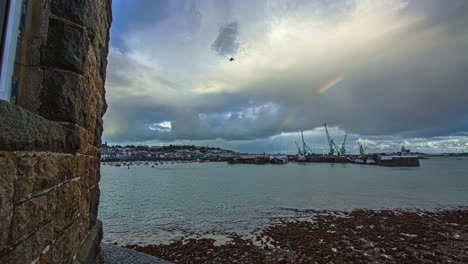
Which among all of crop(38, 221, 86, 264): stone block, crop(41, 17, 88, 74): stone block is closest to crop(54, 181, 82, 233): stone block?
crop(38, 221, 86, 264): stone block

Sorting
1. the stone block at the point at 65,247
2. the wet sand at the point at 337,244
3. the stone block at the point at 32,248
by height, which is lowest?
the wet sand at the point at 337,244

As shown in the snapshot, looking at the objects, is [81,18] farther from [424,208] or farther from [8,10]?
[424,208]

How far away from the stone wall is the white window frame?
7.0 inches

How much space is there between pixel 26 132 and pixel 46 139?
0.37 m

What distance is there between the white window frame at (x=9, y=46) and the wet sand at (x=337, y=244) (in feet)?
25.5

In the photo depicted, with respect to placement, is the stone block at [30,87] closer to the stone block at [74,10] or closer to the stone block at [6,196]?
the stone block at [74,10]

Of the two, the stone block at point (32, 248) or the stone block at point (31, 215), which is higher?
the stone block at point (31, 215)

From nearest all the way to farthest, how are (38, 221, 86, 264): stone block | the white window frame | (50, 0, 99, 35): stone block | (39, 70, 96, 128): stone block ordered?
the white window frame → (38, 221, 86, 264): stone block → (39, 70, 96, 128): stone block → (50, 0, 99, 35): stone block

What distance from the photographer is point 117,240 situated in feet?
33.9

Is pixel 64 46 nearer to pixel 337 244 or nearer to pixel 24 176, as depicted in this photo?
pixel 24 176

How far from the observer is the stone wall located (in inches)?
57.1

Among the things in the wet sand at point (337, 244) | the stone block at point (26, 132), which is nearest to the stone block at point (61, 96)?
the stone block at point (26, 132)

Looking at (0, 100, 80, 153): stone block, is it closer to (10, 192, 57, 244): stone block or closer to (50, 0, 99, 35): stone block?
(10, 192, 57, 244): stone block

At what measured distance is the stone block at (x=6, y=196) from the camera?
4.34ft
